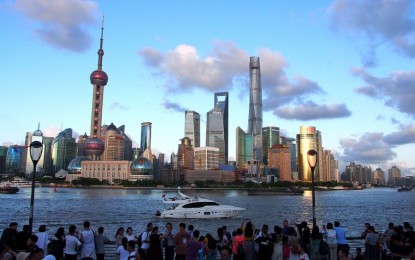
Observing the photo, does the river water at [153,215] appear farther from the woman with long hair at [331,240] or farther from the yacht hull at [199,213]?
the woman with long hair at [331,240]

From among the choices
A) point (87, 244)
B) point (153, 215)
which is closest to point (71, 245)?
point (87, 244)

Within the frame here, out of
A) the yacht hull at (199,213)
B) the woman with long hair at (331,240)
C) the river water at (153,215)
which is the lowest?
the river water at (153,215)

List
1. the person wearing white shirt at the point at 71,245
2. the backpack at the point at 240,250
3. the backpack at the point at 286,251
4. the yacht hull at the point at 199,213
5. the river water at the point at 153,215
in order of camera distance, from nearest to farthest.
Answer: the backpack at the point at 286,251 < the backpack at the point at 240,250 < the person wearing white shirt at the point at 71,245 < the river water at the point at 153,215 < the yacht hull at the point at 199,213

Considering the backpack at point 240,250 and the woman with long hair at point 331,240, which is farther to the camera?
the woman with long hair at point 331,240

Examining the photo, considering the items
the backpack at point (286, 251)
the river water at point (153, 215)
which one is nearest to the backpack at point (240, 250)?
the backpack at point (286, 251)

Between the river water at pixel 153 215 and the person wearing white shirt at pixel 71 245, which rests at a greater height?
the person wearing white shirt at pixel 71 245

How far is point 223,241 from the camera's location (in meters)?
15.9

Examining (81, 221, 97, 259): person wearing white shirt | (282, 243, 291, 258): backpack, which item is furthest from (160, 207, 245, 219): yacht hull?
(282, 243, 291, 258): backpack

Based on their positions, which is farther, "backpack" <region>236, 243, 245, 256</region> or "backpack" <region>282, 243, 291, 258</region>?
"backpack" <region>236, 243, 245, 256</region>

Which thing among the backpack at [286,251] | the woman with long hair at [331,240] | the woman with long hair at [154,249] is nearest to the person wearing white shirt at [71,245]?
the woman with long hair at [154,249]

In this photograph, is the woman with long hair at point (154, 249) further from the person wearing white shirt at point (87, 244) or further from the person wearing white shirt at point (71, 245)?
the person wearing white shirt at point (71, 245)

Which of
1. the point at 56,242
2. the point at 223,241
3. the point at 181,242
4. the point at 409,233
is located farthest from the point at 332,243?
the point at 56,242

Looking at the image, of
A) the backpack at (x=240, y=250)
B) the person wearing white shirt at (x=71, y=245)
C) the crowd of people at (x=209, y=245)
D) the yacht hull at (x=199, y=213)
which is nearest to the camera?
the crowd of people at (x=209, y=245)

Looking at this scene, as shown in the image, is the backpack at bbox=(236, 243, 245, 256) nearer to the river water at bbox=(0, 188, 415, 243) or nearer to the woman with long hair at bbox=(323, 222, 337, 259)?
the woman with long hair at bbox=(323, 222, 337, 259)
